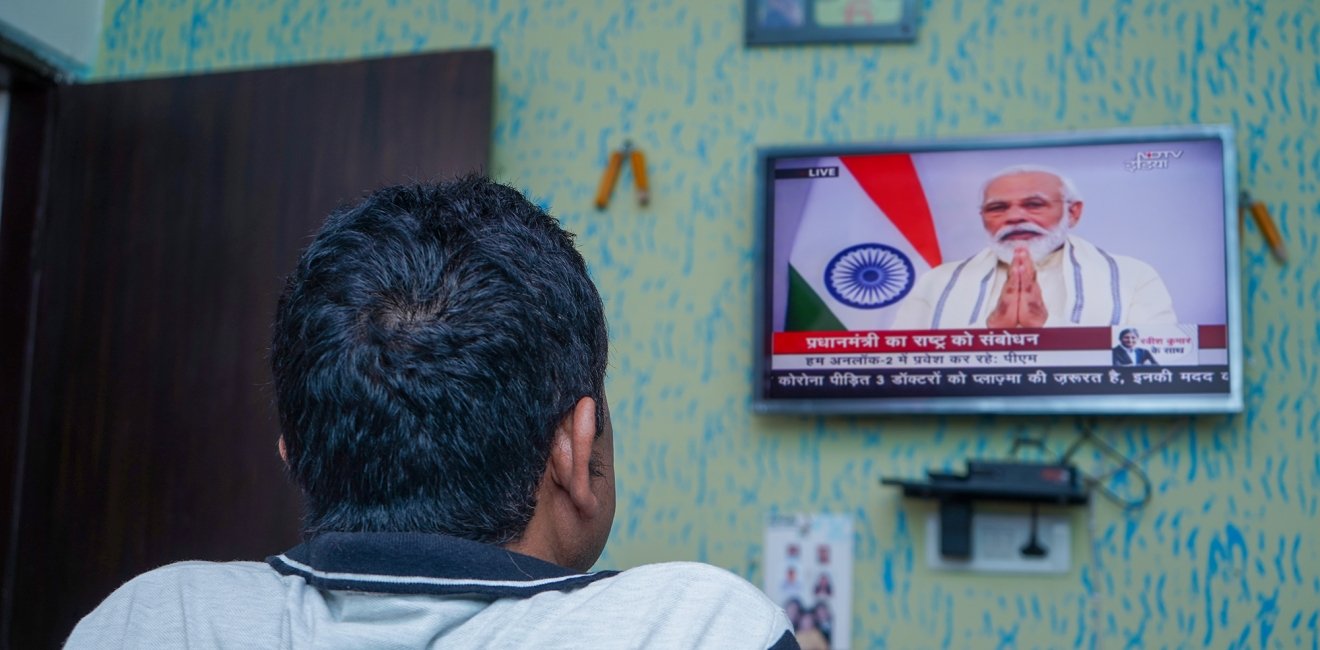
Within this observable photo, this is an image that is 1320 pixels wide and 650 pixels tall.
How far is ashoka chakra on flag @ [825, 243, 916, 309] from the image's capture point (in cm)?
223

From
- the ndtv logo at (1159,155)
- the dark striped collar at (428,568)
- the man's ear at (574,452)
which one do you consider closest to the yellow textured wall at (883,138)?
the ndtv logo at (1159,155)

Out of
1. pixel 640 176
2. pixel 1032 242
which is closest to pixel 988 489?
pixel 1032 242

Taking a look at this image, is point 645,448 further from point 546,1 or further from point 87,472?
point 87,472

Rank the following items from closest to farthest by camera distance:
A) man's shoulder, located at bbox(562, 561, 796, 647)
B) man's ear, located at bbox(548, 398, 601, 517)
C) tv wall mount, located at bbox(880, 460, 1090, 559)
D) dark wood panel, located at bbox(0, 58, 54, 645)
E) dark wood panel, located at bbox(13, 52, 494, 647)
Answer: man's shoulder, located at bbox(562, 561, 796, 647), man's ear, located at bbox(548, 398, 601, 517), tv wall mount, located at bbox(880, 460, 1090, 559), dark wood panel, located at bbox(13, 52, 494, 647), dark wood panel, located at bbox(0, 58, 54, 645)

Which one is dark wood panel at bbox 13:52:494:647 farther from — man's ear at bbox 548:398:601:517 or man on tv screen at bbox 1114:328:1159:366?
man's ear at bbox 548:398:601:517

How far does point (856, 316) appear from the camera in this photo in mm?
2238

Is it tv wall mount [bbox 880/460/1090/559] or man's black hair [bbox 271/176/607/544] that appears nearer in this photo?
man's black hair [bbox 271/176/607/544]

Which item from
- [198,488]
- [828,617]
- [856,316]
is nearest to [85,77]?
[198,488]

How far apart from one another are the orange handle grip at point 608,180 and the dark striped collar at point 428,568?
1.67 meters

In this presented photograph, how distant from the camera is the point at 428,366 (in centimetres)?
80

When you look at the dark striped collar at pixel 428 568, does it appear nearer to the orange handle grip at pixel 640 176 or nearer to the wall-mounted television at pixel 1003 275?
the wall-mounted television at pixel 1003 275

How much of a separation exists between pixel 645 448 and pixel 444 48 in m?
0.96

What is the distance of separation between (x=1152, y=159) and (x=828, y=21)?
0.67 meters

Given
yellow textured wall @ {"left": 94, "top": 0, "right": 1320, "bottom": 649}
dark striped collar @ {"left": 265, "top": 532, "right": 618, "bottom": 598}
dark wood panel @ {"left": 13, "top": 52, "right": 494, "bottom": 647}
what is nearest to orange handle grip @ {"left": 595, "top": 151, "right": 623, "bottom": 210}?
yellow textured wall @ {"left": 94, "top": 0, "right": 1320, "bottom": 649}
